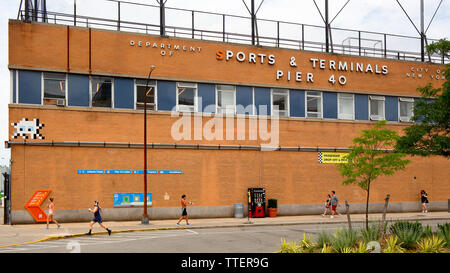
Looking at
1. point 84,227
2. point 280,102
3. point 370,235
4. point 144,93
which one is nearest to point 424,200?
point 280,102

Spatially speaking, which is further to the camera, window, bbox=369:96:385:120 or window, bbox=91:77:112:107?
window, bbox=369:96:385:120

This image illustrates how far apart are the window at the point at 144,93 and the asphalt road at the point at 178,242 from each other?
8.66 m

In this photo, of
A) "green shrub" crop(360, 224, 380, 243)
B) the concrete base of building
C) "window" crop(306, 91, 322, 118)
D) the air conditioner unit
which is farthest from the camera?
"window" crop(306, 91, 322, 118)

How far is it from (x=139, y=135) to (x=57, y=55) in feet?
21.2

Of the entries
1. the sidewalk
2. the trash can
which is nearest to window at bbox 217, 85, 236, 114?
the trash can

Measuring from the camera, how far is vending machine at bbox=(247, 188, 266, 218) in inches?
1107

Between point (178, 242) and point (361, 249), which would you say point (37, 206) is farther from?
point (361, 249)

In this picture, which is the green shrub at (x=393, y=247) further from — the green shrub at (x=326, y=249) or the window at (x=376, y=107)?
the window at (x=376, y=107)

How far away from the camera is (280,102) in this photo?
30500 mm

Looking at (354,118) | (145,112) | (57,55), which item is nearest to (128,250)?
(145,112)

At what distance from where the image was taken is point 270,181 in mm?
29344

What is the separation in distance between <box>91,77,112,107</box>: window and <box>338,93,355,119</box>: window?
633 inches

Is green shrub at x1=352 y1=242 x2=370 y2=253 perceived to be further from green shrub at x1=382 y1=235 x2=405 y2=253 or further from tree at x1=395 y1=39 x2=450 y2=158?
tree at x1=395 y1=39 x2=450 y2=158
